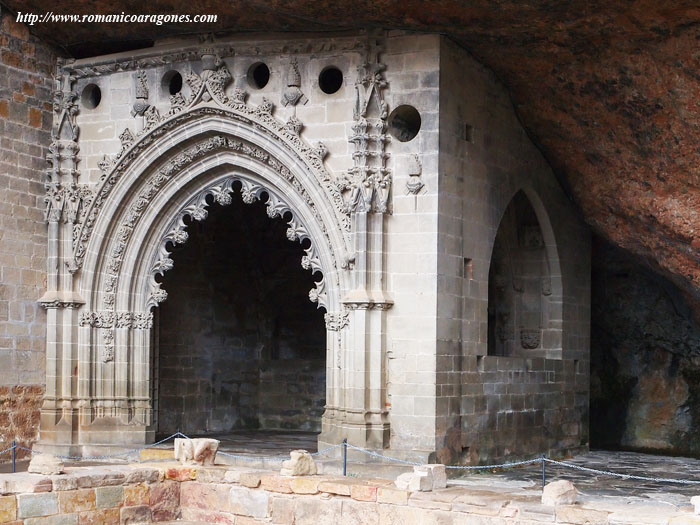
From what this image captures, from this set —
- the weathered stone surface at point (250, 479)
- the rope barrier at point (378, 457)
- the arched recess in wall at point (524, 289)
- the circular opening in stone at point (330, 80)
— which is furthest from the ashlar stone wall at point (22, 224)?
the arched recess in wall at point (524, 289)

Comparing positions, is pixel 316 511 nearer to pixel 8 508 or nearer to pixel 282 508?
pixel 282 508

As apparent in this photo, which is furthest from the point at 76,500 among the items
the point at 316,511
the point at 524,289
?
the point at 524,289

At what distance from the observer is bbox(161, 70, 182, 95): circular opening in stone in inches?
595

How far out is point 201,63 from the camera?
14.8 m

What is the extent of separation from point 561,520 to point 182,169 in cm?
730

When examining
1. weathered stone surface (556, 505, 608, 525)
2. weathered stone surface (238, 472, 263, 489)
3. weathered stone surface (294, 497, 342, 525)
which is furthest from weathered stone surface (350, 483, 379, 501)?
weathered stone surface (556, 505, 608, 525)

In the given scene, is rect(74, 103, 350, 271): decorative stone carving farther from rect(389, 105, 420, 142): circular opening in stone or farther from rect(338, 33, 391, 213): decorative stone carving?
rect(389, 105, 420, 142): circular opening in stone

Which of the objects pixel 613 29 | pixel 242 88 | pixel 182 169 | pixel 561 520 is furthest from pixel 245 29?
pixel 561 520

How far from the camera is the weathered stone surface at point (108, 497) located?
38.5ft

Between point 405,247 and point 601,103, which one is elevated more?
point 601,103

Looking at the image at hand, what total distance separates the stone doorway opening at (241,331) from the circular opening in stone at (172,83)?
8.68 feet

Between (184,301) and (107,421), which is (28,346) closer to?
(107,421)

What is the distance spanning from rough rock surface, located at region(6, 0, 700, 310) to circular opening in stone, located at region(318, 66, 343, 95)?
2.29 feet

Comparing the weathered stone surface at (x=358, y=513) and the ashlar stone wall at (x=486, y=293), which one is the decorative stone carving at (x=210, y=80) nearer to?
the ashlar stone wall at (x=486, y=293)
